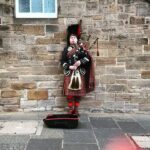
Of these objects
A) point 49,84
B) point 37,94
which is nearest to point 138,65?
point 49,84

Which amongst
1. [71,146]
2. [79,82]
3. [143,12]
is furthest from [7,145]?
[143,12]

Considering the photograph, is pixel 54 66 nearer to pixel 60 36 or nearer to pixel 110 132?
pixel 60 36

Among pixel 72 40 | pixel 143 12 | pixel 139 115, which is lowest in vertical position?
pixel 139 115

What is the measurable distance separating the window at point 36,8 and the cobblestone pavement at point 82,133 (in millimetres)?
2079

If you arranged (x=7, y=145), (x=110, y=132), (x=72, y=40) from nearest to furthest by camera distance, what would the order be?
(x=7, y=145)
(x=110, y=132)
(x=72, y=40)

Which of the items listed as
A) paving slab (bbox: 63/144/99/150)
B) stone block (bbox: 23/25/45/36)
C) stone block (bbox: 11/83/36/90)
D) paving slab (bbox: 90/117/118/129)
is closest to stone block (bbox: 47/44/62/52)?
stone block (bbox: 23/25/45/36)

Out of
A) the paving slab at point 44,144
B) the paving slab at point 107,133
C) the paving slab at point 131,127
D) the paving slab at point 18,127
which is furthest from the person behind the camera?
the paving slab at point 131,127

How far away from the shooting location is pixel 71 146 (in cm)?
622

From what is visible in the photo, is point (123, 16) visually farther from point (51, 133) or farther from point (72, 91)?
point (51, 133)

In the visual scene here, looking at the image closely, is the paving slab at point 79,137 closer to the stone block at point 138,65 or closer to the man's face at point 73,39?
the man's face at point 73,39

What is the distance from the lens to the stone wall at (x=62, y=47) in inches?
349

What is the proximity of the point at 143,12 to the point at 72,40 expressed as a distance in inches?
65.9

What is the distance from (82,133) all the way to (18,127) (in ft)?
3.95

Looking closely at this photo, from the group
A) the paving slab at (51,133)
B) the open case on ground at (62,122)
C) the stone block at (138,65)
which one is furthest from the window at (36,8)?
the paving slab at (51,133)
